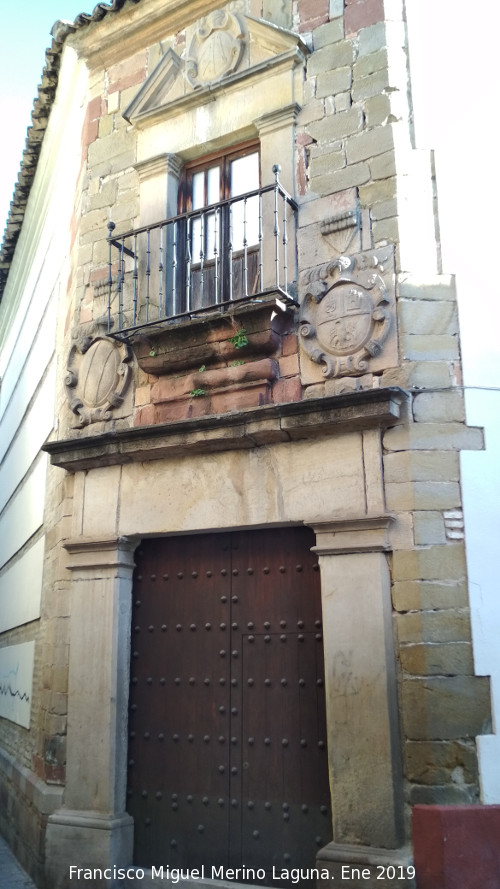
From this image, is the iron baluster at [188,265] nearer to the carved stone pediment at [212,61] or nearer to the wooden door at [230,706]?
the carved stone pediment at [212,61]

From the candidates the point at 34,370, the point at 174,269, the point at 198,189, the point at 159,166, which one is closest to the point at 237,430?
the point at 174,269

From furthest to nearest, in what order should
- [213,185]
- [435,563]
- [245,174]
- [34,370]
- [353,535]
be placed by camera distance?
[34,370], [213,185], [245,174], [353,535], [435,563]

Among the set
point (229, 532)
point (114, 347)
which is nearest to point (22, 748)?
point (229, 532)

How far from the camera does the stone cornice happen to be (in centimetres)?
426

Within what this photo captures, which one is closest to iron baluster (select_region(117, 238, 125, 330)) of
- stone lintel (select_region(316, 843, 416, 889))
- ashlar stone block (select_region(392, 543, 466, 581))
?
ashlar stone block (select_region(392, 543, 466, 581))

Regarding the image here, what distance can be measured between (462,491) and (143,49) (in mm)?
4216

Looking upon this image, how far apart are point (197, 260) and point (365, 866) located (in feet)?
12.5

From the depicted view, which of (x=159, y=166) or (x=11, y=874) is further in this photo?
(x=159, y=166)

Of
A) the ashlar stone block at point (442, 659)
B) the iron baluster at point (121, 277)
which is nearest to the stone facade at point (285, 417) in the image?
the ashlar stone block at point (442, 659)

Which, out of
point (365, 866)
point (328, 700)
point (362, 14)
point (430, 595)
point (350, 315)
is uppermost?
point (362, 14)

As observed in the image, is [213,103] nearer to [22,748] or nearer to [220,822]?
[220,822]

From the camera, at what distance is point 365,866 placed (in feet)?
12.6

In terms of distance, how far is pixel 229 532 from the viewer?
491cm

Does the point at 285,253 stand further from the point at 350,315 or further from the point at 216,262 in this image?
the point at 350,315
